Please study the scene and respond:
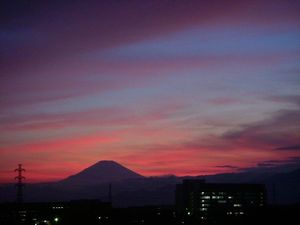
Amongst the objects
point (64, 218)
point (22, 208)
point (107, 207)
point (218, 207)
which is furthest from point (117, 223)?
point (218, 207)

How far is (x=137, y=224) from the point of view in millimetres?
113750

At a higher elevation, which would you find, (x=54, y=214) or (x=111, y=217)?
(x=54, y=214)

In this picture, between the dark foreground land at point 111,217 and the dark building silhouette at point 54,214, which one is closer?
the dark foreground land at point 111,217

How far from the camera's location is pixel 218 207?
199m

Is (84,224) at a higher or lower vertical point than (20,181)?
lower

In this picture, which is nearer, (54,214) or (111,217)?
(111,217)

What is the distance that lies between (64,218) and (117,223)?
1253 cm

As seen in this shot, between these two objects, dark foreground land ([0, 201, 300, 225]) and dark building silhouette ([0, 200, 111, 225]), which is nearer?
dark foreground land ([0, 201, 300, 225])

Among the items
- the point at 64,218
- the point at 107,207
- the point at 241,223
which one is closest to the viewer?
the point at 241,223

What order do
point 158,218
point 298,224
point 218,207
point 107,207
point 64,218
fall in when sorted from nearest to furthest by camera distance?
point 298,224
point 64,218
point 158,218
point 107,207
point 218,207

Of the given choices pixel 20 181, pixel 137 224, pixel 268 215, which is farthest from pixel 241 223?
pixel 20 181

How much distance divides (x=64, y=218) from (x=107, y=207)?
38077mm

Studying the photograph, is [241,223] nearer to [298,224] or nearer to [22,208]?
[298,224]

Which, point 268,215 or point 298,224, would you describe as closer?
point 298,224
